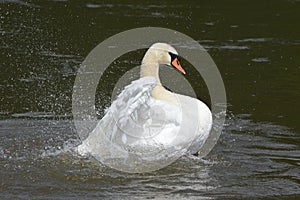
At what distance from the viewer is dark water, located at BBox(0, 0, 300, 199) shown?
6691 mm

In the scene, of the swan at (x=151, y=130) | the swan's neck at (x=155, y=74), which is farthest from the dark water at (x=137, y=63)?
the swan's neck at (x=155, y=74)

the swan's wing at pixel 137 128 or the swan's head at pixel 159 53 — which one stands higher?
the swan's head at pixel 159 53

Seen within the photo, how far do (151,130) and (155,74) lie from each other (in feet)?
2.37

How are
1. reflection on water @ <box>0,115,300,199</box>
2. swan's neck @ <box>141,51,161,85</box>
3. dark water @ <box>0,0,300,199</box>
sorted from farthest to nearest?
swan's neck @ <box>141,51,161,85</box> → dark water @ <box>0,0,300,199</box> → reflection on water @ <box>0,115,300,199</box>

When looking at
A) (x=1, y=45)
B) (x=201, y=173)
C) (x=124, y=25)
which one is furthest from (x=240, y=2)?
(x=201, y=173)

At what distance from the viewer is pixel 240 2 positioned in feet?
47.2

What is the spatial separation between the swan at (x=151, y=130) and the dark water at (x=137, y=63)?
19 centimetres

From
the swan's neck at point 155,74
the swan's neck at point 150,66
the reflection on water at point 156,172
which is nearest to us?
the reflection on water at point 156,172

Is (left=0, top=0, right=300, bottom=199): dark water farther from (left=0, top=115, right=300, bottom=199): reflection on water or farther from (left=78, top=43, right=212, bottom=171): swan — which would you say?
(left=78, top=43, right=212, bottom=171): swan

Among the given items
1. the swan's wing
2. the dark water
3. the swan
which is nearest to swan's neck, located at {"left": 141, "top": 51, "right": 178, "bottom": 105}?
the swan

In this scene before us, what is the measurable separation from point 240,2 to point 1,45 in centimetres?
500

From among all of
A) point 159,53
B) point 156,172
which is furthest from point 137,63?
point 156,172

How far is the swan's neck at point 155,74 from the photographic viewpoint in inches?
283

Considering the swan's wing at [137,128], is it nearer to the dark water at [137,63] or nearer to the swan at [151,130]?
the swan at [151,130]
